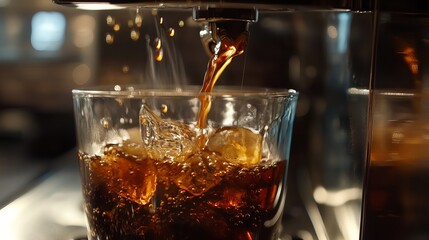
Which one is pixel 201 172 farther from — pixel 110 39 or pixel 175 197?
pixel 110 39

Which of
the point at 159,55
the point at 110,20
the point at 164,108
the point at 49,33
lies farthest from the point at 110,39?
the point at 164,108

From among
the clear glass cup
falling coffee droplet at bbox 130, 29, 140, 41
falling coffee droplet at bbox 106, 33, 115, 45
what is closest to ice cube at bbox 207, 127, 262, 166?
the clear glass cup

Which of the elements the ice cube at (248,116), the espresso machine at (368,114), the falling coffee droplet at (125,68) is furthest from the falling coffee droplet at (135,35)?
the ice cube at (248,116)

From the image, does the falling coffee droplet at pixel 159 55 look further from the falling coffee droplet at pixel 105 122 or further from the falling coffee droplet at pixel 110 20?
the falling coffee droplet at pixel 110 20

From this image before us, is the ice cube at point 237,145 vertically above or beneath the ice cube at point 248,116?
beneath

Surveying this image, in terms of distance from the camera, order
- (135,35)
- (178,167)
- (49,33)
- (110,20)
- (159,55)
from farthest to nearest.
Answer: (49,33), (110,20), (135,35), (159,55), (178,167)

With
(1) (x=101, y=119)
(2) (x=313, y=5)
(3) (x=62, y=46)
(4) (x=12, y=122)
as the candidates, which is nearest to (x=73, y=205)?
(1) (x=101, y=119)

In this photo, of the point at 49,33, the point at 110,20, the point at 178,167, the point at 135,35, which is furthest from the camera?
the point at 49,33

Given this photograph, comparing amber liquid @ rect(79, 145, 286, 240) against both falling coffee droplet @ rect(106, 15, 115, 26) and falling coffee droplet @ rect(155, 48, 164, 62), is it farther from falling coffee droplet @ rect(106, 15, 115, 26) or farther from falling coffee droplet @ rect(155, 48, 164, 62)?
falling coffee droplet @ rect(106, 15, 115, 26)

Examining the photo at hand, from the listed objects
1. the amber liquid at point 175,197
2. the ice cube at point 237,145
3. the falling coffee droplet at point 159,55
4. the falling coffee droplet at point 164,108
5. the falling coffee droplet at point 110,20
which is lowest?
the amber liquid at point 175,197
